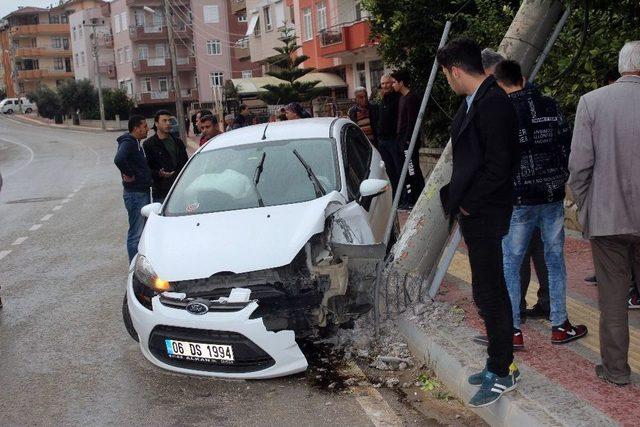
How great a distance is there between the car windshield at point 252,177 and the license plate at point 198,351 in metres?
1.48

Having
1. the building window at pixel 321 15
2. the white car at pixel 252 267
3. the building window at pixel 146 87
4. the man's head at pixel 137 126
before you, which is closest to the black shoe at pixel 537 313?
→ the white car at pixel 252 267

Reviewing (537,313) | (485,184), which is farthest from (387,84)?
(485,184)

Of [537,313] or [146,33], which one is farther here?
[146,33]

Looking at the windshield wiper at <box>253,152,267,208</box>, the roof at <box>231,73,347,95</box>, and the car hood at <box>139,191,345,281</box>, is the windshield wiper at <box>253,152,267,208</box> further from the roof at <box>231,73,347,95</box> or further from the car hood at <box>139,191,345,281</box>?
the roof at <box>231,73,347,95</box>

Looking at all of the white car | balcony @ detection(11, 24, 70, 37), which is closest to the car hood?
the white car

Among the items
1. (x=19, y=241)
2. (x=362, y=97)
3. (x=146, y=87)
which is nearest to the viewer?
(x=362, y=97)

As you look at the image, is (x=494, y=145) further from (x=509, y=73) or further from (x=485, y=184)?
(x=509, y=73)

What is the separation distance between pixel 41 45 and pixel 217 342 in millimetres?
112560

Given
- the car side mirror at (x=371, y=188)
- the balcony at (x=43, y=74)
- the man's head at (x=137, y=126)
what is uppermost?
the balcony at (x=43, y=74)

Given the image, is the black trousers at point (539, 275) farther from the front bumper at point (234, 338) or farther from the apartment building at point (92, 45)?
the apartment building at point (92, 45)

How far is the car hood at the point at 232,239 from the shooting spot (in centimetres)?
574

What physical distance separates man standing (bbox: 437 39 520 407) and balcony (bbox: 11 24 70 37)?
4421 inches

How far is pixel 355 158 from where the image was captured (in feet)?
26.5

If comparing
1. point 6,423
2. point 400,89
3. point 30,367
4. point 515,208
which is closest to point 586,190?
point 515,208
